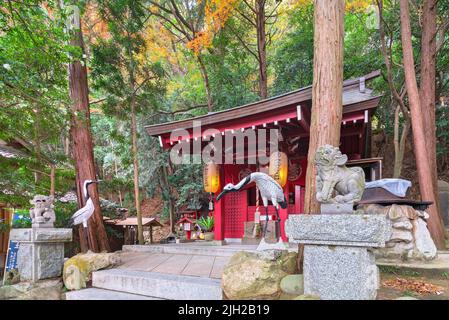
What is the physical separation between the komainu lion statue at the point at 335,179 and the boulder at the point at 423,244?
2.83 m

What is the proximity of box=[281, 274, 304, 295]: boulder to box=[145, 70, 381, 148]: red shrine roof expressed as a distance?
3.57m

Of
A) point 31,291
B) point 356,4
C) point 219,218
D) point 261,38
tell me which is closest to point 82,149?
point 31,291

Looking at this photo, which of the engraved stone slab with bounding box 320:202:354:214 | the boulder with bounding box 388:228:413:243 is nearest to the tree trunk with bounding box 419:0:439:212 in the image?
the boulder with bounding box 388:228:413:243

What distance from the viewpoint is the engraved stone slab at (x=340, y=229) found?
9.72 ft

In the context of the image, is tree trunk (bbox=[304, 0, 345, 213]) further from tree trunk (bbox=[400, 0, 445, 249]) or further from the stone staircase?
tree trunk (bbox=[400, 0, 445, 249])

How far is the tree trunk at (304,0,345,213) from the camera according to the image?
13.9 ft

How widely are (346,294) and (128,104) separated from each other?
8.60 meters

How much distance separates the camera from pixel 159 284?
4.64m

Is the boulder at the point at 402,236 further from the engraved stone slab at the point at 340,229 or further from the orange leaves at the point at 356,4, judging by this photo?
the orange leaves at the point at 356,4

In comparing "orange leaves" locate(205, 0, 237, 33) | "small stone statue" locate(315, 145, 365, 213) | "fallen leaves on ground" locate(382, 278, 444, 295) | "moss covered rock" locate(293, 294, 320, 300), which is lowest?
"fallen leaves on ground" locate(382, 278, 444, 295)

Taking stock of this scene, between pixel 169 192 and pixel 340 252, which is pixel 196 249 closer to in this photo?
pixel 340 252

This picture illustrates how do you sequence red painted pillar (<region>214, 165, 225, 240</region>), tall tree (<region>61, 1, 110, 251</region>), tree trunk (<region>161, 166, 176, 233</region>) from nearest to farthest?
tall tree (<region>61, 1, 110, 251</region>), red painted pillar (<region>214, 165, 225, 240</region>), tree trunk (<region>161, 166, 176, 233</region>)

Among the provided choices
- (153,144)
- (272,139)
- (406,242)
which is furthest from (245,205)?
(153,144)

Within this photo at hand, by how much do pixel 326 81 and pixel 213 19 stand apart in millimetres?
9552
